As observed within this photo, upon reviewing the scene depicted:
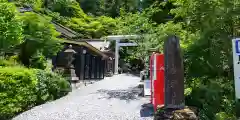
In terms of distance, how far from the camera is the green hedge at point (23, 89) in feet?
25.4

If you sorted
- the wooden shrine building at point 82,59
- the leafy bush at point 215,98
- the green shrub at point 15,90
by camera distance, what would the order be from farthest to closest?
1. the wooden shrine building at point 82,59
2. the green shrub at point 15,90
3. the leafy bush at point 215,98

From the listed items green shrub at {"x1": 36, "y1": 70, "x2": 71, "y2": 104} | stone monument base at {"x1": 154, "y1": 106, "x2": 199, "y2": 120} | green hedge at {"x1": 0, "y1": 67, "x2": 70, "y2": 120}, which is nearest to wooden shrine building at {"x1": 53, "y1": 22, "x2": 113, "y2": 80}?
green shrub at {"x1": 36, "y1": 70, "x2": 71, "y2": 104}

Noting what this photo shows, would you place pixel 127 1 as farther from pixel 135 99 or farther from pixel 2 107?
pixel 2 107

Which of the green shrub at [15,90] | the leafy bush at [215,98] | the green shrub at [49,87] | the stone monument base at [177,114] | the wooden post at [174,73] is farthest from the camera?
the green shrub at [49,87]

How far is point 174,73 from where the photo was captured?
5.88 meters

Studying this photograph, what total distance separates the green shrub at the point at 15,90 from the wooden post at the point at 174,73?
412 cm

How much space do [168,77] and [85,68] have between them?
1482 cm

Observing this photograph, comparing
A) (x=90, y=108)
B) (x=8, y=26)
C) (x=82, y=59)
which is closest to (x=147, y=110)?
(x=90, y=108)

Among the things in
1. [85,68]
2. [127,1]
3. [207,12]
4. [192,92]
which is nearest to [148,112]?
[192,92]

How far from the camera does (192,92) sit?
22.4ft

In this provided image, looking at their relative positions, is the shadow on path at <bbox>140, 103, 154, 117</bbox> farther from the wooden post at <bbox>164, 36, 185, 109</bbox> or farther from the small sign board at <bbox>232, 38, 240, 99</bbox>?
the small sign board at <bbox>232, 38, 240, 99</bbox>

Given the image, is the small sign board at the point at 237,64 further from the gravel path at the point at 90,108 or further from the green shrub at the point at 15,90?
the green shrub at the point at 15,90

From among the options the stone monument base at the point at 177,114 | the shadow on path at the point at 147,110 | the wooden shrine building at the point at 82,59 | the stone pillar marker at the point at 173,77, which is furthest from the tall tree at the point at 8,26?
the wooden shrine building at the point at 82,59

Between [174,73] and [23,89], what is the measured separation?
15.1 ft
